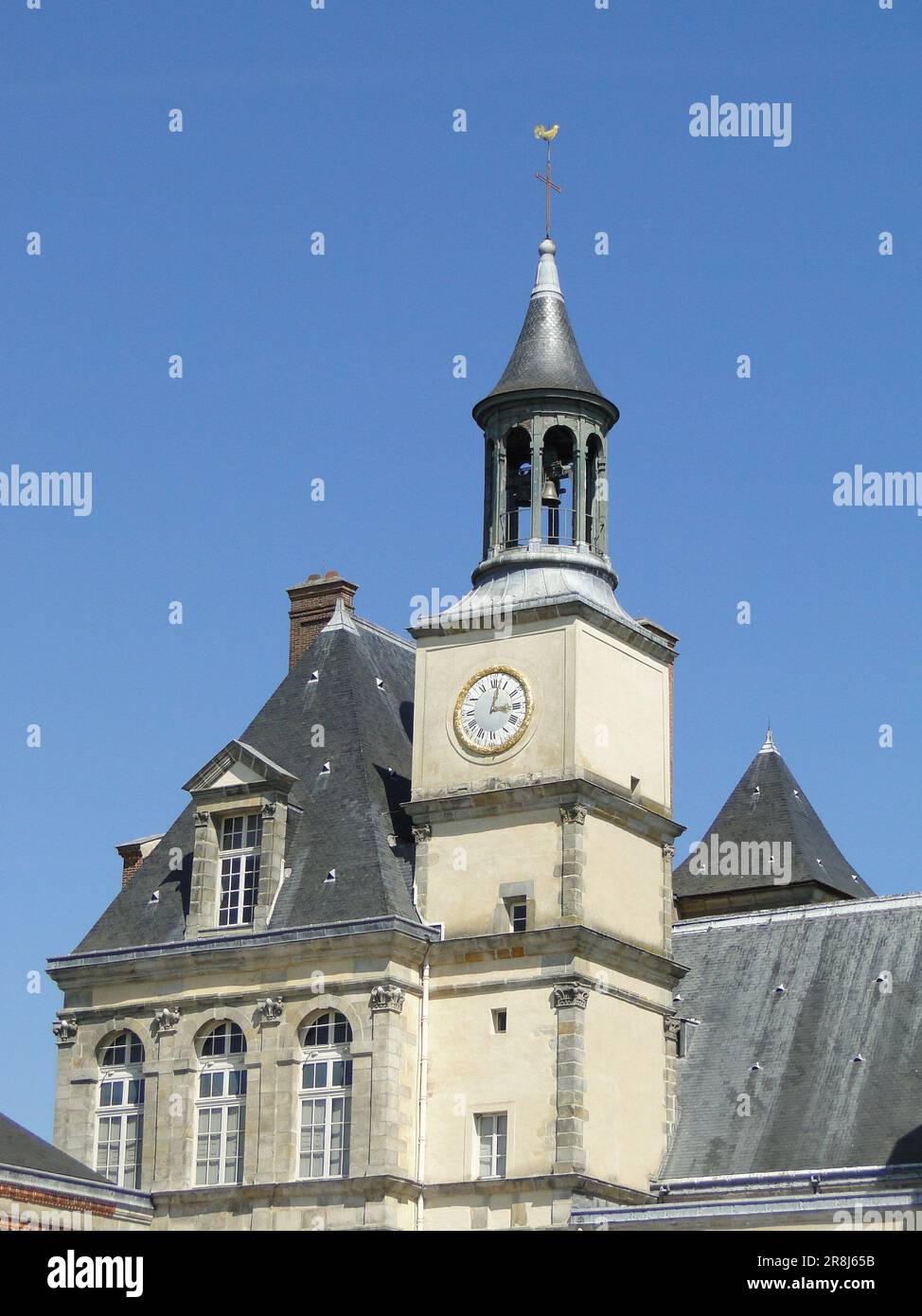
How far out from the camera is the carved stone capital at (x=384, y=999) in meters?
45.2

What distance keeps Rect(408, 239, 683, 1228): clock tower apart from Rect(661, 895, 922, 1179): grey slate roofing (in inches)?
47.0

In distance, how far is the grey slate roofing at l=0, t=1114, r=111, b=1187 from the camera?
4222 centimetres

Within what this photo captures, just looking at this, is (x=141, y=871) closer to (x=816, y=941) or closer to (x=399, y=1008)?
(x=399, y=1008)

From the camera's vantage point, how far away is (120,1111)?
157ft

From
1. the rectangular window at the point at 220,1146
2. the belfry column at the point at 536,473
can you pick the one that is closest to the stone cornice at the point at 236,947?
the rectangular window at the point at 220,1146

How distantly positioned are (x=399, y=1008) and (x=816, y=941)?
32.3 ft

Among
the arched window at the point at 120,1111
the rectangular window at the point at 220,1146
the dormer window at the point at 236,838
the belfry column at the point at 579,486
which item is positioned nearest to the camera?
the rectangular window at the point at 220,1146

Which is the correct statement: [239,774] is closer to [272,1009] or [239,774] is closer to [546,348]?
[272,1009]

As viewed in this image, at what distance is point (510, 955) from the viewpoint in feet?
150

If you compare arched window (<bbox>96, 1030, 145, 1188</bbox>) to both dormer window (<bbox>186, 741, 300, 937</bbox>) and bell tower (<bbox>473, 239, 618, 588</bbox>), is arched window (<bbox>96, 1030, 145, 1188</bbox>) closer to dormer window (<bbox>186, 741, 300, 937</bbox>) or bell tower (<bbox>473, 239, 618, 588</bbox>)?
dormer window (<bbox>186, 741, 300, 937</bbox>)

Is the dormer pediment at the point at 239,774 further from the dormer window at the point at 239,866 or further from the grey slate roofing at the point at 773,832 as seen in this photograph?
the grey slate roofing at the point at 773,832

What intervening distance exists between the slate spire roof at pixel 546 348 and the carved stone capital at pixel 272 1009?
13850 millimetres

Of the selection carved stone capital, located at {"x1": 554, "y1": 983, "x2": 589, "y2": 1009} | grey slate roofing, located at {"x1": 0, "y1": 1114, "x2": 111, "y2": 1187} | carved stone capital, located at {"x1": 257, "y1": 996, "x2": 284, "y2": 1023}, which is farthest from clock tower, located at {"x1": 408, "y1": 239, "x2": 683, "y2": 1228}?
grey slate roofing, located at {"x1": 0, "y1": 1114, "x2": 111, "y2": 1187}
